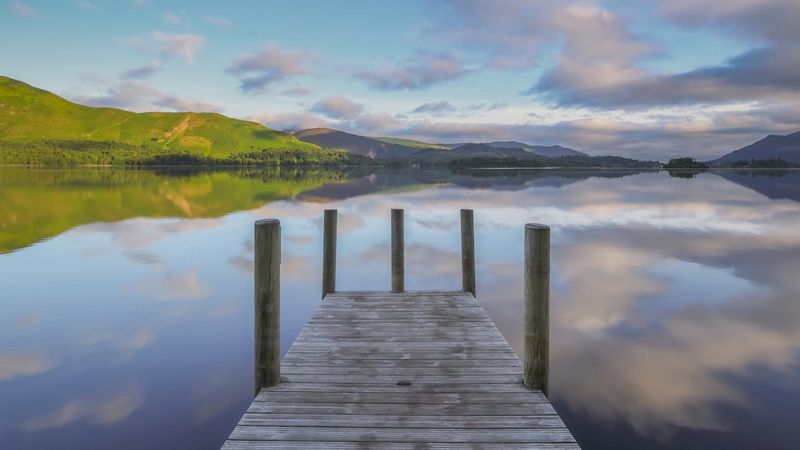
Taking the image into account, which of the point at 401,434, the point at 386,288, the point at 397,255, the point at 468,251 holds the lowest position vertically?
the point at 386,288

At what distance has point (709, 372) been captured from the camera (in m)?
7.70

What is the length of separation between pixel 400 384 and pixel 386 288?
8.26 meters

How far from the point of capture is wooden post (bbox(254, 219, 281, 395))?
204 inches

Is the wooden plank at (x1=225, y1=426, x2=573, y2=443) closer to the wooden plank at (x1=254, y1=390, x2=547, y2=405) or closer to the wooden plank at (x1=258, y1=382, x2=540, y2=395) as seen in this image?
the wooden plank at (x1=254, y1=390, x2=547, y2=405)

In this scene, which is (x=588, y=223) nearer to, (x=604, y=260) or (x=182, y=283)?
(x=604, y=260)

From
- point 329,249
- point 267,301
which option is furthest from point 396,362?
point 329,249

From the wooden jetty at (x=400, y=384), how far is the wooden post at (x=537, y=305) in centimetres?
1

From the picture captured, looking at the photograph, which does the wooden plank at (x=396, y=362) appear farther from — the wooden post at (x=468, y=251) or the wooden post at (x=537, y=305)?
the wooden post at (x=468, y=251)

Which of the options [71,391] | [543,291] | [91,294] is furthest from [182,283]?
[543,291]

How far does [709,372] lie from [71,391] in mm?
10296

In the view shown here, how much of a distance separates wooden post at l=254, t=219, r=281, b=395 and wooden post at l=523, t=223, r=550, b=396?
9.23 ft

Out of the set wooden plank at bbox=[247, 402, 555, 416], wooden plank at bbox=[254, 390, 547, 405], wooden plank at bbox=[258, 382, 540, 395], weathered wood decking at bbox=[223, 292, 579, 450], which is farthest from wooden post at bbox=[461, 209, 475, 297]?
wooden plank at bbox=[247, 402, 555, 416]

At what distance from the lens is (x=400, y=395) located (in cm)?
513

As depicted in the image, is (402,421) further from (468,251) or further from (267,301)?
(468,251)
